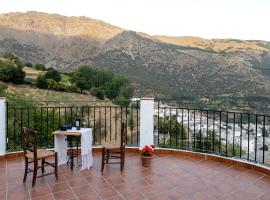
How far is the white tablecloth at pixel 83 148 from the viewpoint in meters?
4.36

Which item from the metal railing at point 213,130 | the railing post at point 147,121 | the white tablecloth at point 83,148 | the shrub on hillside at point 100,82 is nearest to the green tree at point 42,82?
the shrub on hillside at point 100,82

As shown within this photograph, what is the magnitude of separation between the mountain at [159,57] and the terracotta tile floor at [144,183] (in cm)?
1094

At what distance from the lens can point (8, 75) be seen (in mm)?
24891

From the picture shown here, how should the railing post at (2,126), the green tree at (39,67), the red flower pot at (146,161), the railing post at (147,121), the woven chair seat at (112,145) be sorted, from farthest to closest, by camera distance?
1. the green tree at (39,67)
2. the railing post at (147,121)
3. the railing post at (2,126)
4. the red flower pot at (146,161)
5. the woven chair seat at (112,145)


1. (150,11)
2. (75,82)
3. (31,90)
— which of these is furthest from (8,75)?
(150,11)

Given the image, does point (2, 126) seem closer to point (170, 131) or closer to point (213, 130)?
point (170, 131)

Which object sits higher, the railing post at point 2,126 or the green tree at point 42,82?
the green tree at point 42,82

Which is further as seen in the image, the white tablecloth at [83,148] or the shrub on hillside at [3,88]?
the shrub on hillside at [3,88]

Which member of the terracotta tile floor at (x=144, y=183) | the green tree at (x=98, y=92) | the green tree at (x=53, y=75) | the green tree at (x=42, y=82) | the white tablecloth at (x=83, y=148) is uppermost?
the green tree at (x=53, y=75)

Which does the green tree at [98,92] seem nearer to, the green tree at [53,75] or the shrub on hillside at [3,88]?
the green tree at [53,75]

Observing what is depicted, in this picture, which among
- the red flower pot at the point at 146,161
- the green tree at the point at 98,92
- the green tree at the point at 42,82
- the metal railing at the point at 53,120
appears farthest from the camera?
the green tree at the point at 98,92

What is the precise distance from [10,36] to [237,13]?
3118cm

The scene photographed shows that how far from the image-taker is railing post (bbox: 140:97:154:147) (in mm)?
5539

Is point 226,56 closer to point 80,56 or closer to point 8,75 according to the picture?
point 80,56
